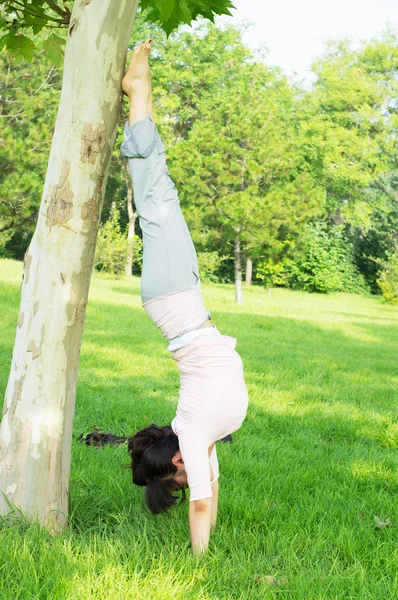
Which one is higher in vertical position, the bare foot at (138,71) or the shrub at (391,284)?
the bare foot at (138,71)

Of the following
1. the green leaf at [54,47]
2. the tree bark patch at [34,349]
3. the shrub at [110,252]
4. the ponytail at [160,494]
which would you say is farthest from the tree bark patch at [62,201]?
the shrub at [110,252]

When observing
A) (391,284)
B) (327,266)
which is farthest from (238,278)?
(327,266)

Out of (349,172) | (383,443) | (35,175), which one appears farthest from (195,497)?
(349,172)

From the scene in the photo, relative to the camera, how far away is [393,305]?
82.3 feet

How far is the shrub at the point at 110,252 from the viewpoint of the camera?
25266 mm

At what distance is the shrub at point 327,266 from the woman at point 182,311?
2672 cm

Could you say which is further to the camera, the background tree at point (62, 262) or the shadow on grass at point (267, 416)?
the shadow on grass at point (267, 416)

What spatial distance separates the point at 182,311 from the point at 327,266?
91.4 ft

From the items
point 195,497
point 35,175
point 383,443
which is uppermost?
point 35,175

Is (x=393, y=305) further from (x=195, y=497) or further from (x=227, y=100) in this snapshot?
(x=195, y=497)

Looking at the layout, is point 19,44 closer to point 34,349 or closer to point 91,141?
point 91,141

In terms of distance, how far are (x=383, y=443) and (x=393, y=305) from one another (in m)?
20.6

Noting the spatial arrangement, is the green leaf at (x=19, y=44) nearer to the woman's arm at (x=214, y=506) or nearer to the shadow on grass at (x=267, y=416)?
the shadow on grass at (x=267, y=416)

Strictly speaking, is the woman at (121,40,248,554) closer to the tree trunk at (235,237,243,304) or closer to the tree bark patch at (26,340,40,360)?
the tree bark patch at (26,340,40,360)
